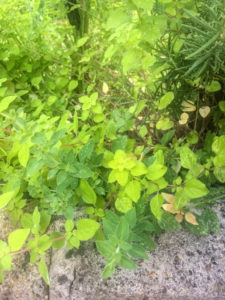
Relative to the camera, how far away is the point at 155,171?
2.38 feet

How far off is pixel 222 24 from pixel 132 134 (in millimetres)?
677

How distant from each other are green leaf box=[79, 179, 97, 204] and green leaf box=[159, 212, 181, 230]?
205 mm

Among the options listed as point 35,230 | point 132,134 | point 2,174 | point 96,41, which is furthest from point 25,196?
point 96,41

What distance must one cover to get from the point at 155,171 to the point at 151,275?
0.99ft

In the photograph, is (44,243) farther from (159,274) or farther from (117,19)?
(117,19)

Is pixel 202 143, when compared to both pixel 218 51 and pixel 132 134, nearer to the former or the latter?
pixel 132 134

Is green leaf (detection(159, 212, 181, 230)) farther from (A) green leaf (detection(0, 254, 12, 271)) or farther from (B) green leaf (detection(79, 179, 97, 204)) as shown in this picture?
(A) green leaf (detection(0, 254, 12, 271))

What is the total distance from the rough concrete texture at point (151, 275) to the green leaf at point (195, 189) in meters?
0.21

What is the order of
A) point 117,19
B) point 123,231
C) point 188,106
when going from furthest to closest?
1. point 188,106
2. point 117,19
3. point 123,231

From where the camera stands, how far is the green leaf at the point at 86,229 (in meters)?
0.75

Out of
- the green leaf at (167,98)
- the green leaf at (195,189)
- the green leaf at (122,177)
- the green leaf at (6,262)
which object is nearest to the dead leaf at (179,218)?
the green leaf at (195,189)

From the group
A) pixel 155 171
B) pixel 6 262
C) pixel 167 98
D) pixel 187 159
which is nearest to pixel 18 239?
pixel 6 262

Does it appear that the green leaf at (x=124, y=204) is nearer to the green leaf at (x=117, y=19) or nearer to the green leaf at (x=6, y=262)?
the green leaf at (x=6, y=262)

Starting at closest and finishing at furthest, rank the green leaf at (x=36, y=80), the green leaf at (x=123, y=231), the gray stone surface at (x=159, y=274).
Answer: the green leaf at (x=123, y=231), the gray stone surface at (x=159, y=274), the green leaf at (x=36, y=80)
